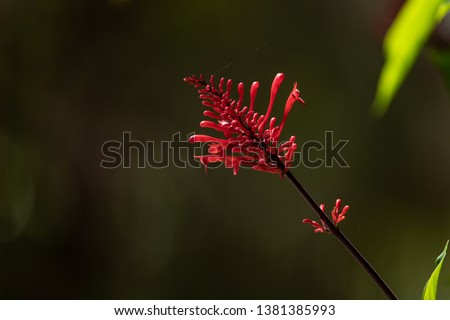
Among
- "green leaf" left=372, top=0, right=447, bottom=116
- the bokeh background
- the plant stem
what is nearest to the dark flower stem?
the plant stem

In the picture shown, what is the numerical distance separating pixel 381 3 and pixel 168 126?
2.31 ft

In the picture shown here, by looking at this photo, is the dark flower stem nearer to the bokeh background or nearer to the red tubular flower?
the red tubular flower

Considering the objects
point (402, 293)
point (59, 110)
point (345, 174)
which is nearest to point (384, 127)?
point (345, 174)

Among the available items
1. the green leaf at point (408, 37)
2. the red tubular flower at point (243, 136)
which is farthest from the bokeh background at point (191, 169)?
the green leaf at point (408, 37)

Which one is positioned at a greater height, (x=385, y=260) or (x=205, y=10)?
(x=205, y=10)

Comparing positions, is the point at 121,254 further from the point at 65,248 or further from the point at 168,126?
the point at 168,126

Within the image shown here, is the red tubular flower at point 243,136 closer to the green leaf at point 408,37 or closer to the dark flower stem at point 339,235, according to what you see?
the dark flower stem at point 339,235

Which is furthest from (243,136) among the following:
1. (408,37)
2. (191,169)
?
(191,169)

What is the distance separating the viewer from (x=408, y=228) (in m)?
1.55

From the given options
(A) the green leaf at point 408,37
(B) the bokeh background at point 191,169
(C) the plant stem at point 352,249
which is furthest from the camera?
(B) the bokeh background at point 191,169

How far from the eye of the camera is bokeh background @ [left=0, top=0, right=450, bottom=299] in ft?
5.13

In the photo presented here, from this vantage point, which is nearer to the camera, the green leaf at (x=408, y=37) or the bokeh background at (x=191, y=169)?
the green leaf at (x=408, y=37)

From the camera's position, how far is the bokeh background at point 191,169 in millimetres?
1564

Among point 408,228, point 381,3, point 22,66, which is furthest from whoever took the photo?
point 22,66
